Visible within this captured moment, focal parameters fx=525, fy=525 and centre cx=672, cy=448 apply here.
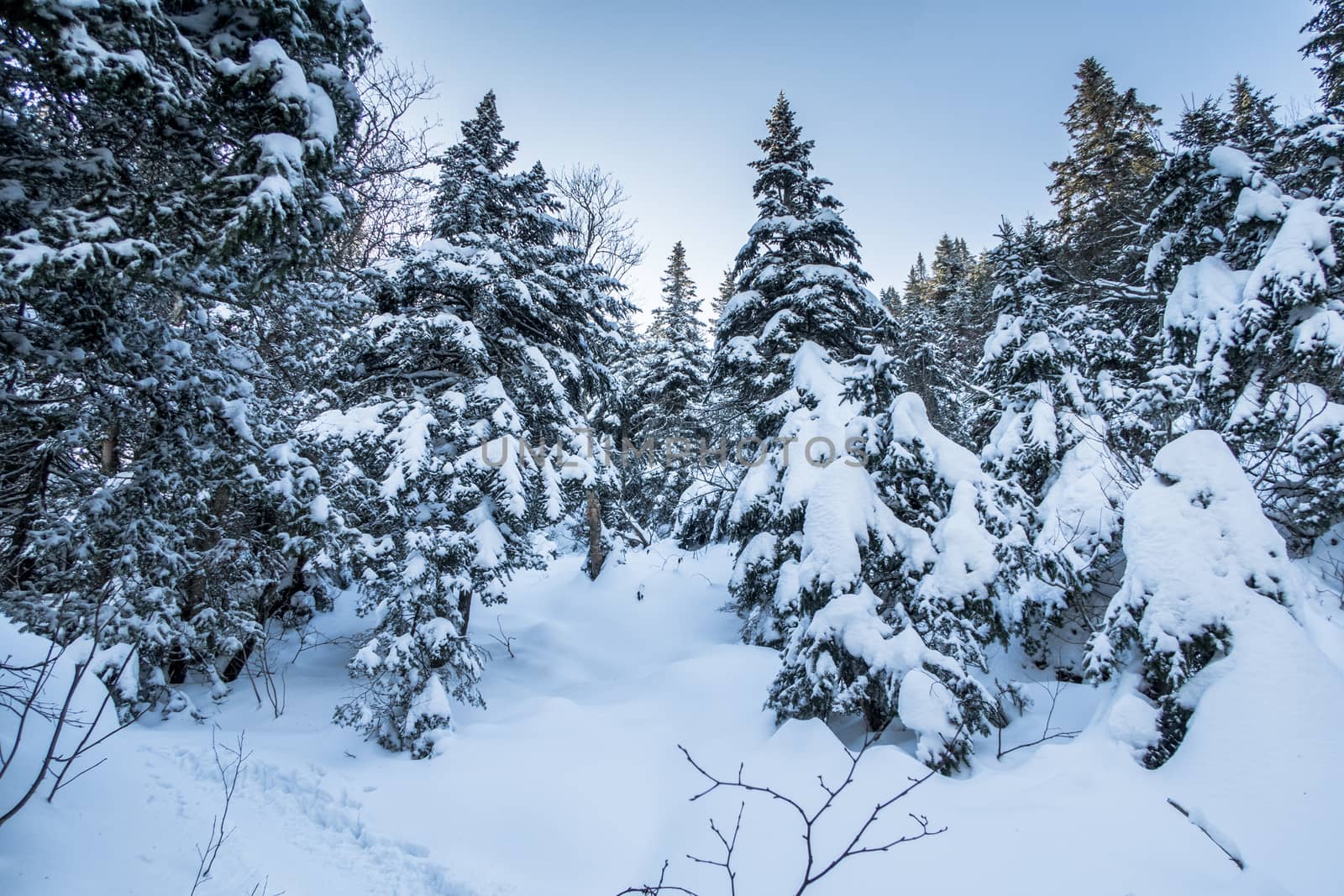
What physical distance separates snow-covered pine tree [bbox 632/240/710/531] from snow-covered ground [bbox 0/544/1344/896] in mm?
8782

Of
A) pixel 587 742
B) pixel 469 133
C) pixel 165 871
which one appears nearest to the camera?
pixel 165 871

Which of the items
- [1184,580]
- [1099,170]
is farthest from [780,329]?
[1099,170]

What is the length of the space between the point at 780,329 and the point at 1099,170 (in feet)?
53.5

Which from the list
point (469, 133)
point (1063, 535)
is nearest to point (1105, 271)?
point (1063, 535)

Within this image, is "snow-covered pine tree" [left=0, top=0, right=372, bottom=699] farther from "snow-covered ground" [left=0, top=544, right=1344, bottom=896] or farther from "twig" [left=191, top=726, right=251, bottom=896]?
"snow-covered ground" [left=0, top=544, right=1344, bottom=896]

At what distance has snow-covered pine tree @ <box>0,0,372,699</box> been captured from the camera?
109 inches

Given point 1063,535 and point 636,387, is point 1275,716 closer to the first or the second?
point 1063,535

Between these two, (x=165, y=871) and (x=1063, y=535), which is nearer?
(x=165, y=871)

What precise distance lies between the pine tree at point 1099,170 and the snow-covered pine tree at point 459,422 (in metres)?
15.0

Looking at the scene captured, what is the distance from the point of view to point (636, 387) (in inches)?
754

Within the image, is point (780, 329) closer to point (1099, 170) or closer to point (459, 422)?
point (459, 422)

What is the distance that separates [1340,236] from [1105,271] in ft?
34.3

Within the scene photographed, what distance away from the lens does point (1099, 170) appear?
17359 mm

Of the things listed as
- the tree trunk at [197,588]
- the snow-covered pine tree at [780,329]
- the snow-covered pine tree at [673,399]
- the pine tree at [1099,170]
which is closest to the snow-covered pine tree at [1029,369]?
the snow-covered pine tree at [780,329]
